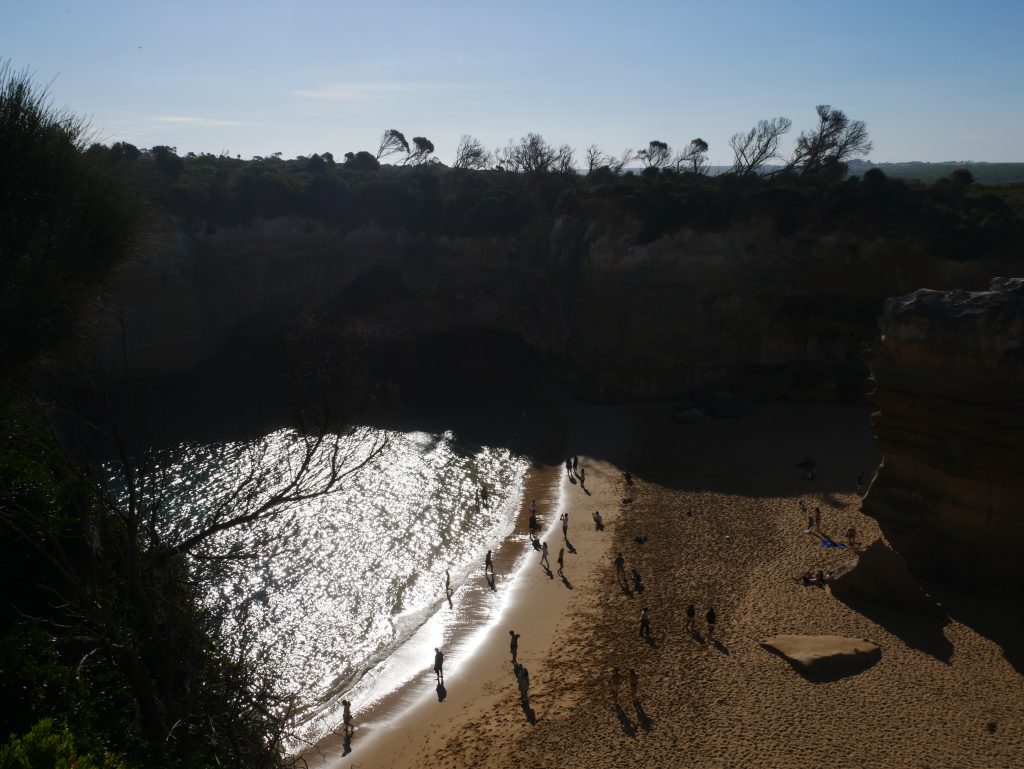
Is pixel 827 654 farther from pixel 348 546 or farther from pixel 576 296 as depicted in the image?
pixel 576 296

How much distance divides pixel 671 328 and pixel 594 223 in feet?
24.1

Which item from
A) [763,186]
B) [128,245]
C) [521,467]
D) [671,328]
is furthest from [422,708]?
[763,186]

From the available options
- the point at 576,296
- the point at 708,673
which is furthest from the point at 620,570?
the point at 576,296

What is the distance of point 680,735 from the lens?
1526 cm

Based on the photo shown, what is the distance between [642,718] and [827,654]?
4.33 metres

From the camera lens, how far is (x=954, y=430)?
19172 mm

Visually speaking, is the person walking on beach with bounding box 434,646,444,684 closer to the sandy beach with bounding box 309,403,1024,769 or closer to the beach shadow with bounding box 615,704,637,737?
the sandy beach with bounding box 309,403,1024,769

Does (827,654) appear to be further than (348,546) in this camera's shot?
No

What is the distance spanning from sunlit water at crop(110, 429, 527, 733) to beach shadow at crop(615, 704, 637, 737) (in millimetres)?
6591

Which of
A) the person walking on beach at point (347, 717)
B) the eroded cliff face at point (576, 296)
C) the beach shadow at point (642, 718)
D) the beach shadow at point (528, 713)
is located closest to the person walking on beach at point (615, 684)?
the beach shadow at point (642, 718)

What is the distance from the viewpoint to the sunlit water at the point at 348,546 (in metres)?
20.0

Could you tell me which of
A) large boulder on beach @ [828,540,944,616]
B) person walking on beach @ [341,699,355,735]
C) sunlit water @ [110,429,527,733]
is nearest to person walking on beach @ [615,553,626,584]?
sunlit water @ [110,429,527,733]

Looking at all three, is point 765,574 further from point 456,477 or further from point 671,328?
point 671,328

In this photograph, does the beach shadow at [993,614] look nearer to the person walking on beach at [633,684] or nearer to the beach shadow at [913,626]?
the beach shadow at [913,626]
